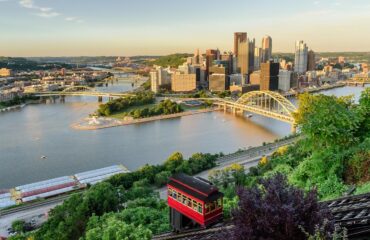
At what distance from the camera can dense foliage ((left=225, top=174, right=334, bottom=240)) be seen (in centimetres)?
155

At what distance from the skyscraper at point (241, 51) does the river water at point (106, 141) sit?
106 ft

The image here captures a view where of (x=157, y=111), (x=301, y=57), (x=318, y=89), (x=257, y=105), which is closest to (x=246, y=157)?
(x=157, y=111)

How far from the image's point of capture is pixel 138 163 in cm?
1452

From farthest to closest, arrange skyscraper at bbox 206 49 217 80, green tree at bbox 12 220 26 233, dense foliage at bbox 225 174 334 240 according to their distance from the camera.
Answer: skyscraper at bbox 206 49 217 80 → green tree at bbox 12 220 26 233 → dense foliage at bbox 225 174 334 240

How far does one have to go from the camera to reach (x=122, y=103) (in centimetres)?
2994

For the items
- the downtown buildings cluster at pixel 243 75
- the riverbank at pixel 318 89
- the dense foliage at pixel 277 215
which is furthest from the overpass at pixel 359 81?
the dense foliage at pixel 277 215

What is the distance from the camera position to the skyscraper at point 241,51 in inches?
2297

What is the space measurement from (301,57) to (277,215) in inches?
2520

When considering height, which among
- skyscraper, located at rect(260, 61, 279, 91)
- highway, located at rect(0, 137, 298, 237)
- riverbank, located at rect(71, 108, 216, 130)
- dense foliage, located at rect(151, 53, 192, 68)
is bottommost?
highway, located at rect(0, 137, 298, 237)

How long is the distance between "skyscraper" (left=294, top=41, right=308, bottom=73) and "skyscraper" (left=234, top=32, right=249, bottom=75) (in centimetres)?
941

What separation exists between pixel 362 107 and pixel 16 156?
14771 mm

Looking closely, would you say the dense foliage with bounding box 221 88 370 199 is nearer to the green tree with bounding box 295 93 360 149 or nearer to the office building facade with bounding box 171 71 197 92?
the green tree with bounding box 295 93 360 149

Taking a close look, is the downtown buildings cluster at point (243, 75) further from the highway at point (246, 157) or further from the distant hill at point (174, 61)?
the highway at point (246, 157)

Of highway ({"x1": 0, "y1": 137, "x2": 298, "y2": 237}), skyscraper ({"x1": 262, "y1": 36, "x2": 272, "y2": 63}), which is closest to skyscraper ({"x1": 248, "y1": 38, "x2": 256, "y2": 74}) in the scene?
skyscraper ({"x1": 262, "y1": 36, "x2": 272, "y2": 63})
